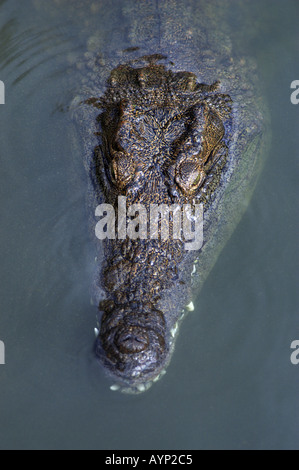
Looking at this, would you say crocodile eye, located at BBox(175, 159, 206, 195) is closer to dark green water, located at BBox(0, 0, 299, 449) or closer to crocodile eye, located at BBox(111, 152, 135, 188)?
crocodile eye, located at BBox(111, 152, 135, 188)

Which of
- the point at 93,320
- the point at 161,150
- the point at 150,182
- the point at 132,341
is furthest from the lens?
the point at 161,150

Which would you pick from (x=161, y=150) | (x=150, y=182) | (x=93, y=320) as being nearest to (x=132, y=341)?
(x=93, y=320)

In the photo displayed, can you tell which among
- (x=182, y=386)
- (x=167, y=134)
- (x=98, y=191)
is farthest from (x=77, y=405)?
(x=167, y=134)

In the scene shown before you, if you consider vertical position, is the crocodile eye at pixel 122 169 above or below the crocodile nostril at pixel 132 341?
above

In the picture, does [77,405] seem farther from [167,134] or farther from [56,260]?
[167,134]

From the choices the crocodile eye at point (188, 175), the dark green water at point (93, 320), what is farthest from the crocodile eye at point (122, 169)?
the dark green water at point (93, 320)

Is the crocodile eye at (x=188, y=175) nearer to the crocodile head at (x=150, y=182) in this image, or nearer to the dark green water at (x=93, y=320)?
the crocodile head at (x=150, y=182)

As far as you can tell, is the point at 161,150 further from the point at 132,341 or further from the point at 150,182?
the point at 132,341
